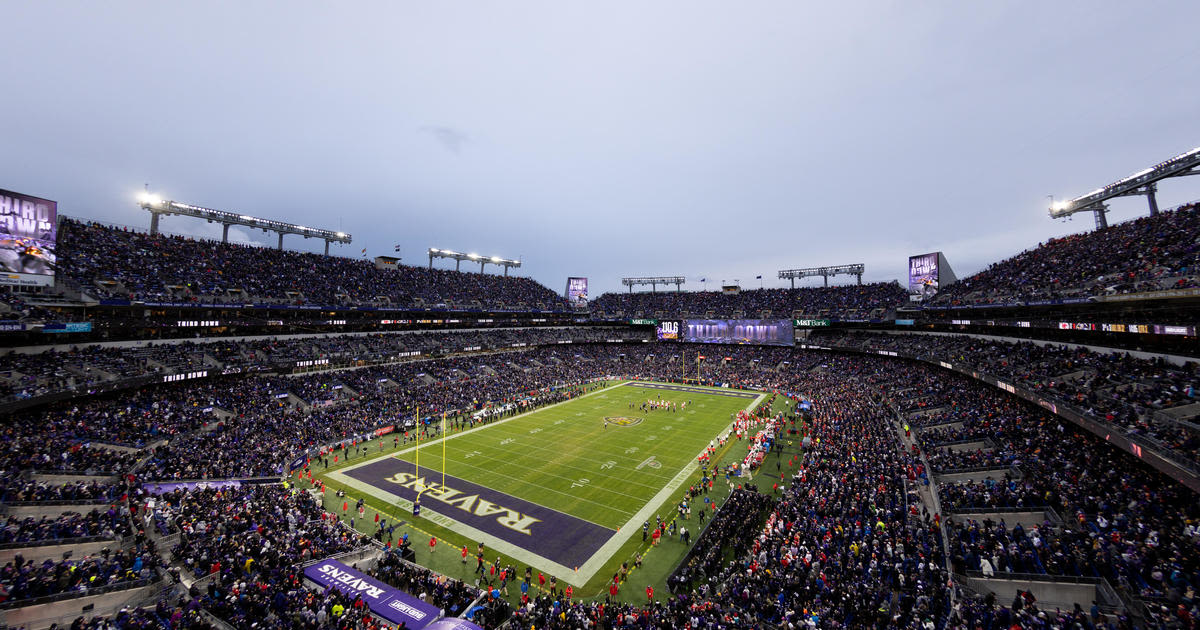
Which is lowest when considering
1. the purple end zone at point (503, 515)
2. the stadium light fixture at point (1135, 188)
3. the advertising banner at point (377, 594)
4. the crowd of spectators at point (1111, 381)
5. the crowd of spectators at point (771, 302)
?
the purple end zone at point (503, 515)

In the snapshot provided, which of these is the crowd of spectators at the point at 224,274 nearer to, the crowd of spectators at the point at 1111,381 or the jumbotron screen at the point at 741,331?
the jumbotron screen at the point at 741,331

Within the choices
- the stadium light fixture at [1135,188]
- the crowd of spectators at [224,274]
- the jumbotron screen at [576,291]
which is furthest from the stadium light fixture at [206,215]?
the stadium light fixture at [1135,188]

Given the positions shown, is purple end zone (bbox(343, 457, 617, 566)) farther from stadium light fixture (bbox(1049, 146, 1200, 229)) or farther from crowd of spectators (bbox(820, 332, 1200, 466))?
stadium light fixture (bbox(1049, 146, 1200, 229))

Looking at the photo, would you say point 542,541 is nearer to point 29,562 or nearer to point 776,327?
point 29,562

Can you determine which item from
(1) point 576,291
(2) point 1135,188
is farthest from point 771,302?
(2) point 1135,188

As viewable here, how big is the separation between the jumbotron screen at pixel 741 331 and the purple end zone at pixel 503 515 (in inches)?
2321

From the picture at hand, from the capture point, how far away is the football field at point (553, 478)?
22.2m

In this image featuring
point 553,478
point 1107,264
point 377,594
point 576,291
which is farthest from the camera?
point 576,291

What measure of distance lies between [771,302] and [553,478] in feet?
224

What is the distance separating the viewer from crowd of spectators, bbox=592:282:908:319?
236 feet

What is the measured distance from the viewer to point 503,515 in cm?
2441

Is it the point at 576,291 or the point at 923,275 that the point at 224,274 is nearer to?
the point at 576,291

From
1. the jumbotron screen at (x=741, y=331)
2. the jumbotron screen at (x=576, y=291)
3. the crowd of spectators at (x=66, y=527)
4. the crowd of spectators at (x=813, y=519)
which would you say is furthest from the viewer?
the jumbotron screen at (x=576, y=291)

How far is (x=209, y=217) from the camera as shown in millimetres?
53906
